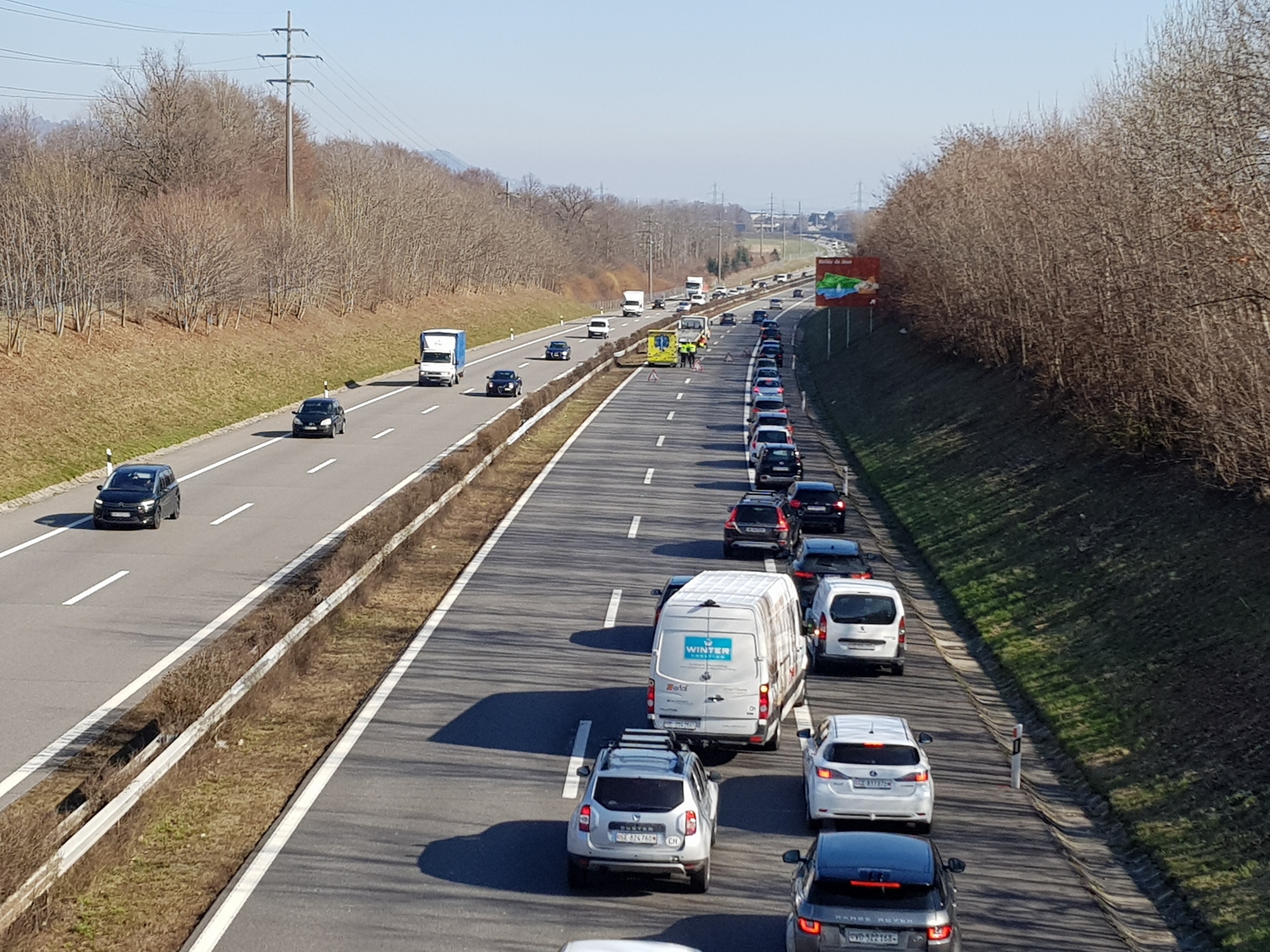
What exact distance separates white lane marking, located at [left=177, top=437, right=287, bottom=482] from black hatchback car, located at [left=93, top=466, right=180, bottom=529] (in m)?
6.68

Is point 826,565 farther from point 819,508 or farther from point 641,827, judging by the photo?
point 641,827

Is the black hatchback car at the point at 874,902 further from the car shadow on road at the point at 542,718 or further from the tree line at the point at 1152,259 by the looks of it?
the tree line at the point at 1152,259

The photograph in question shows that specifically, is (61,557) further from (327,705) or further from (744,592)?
(744,592)

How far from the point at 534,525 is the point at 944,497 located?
36.9 ft

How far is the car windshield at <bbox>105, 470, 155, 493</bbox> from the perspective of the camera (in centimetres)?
3400

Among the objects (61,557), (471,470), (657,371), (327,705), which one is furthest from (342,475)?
(657,371)

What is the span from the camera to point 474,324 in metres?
113

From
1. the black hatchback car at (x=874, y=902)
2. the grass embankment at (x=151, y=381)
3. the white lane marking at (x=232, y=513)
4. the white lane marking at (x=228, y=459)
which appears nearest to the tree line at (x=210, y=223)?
the grass embankment at (x=151, y=381)

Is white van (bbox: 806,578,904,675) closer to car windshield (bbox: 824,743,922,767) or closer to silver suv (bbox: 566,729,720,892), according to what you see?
car windshield (bbox: 824,743,922,767)

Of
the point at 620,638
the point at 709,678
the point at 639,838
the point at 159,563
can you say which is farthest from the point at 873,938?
the point at 159,563

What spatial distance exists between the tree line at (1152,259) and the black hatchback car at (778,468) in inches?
309

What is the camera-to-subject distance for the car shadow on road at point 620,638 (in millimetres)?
25016

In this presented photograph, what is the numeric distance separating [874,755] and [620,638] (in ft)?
32.4

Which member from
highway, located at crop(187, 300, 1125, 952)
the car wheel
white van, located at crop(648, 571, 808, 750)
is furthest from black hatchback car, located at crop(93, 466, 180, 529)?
the car wheel
